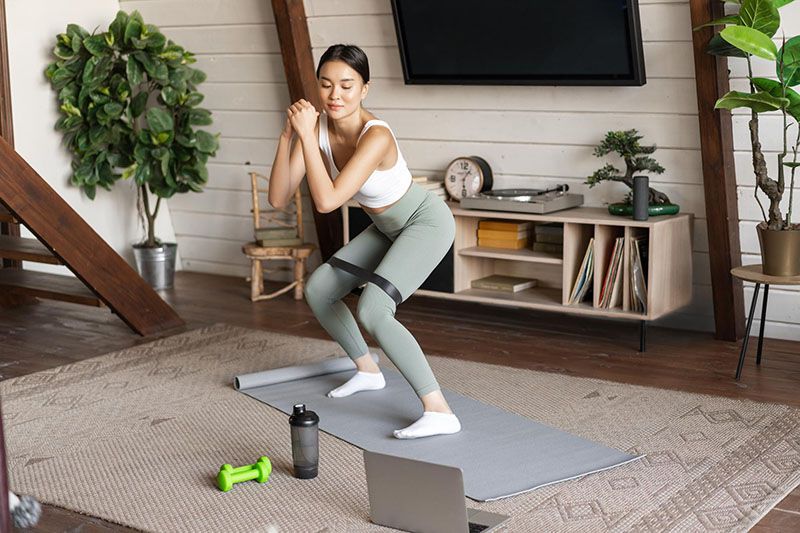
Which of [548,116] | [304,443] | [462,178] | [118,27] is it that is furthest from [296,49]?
[304,443]

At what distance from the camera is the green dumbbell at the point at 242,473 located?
2766mm

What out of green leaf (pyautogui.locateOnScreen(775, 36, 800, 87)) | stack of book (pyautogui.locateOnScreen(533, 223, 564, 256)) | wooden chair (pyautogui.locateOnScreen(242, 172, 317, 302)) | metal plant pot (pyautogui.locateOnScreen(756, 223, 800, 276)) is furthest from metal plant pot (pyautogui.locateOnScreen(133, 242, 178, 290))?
green leaf (pyautogui.locateOnScreen(775, 36, 800, 87))

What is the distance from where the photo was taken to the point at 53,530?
257cm

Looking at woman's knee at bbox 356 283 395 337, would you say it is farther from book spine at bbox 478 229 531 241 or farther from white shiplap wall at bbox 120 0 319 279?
white shiplap wall at bbox 120 0 319 279

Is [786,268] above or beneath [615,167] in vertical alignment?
beneath

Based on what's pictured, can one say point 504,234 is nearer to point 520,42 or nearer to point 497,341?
point 497,341

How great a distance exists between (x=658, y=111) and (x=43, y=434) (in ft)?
8.89

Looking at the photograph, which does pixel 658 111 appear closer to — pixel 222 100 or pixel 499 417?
pixel 499 417

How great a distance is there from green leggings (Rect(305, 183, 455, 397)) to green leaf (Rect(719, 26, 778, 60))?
3.66 feet

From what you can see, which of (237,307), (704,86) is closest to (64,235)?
(237,307)

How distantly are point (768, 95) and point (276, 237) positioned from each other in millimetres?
2604

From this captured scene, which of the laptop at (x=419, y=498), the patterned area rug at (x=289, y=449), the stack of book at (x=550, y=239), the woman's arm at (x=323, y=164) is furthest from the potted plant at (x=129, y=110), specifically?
the laptop at (x=419, y=498)

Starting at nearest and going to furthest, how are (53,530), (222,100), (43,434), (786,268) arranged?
(53,530) → (43,434) → (786,268) → (222,100)

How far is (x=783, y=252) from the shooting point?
3734 millimetres
